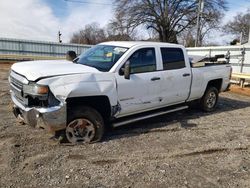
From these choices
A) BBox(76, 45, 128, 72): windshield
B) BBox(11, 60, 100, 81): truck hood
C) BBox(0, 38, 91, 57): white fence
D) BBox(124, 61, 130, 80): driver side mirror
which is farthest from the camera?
BBox(0, 38, 91, 57): white fence

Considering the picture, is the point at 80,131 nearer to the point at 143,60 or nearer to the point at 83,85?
the point at 83,85

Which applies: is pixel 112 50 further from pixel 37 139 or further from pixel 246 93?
pixel 246 93

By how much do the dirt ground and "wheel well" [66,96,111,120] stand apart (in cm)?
55

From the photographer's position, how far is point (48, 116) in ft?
14.3

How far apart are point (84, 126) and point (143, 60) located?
1.86 meters

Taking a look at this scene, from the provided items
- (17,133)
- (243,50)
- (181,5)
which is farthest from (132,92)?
(181,5)

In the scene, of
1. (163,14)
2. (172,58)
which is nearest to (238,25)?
(163,14)

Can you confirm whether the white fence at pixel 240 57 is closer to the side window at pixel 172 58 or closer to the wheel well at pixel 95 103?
the side window at pixel 172 58

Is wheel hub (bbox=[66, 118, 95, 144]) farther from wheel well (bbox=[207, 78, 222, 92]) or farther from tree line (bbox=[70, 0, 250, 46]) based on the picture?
tree line (bbox=[70, 0, 250, 46])

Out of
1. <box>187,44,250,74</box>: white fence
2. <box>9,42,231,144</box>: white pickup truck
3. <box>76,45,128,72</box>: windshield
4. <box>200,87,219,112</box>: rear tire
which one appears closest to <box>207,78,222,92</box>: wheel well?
<box>200,87,219,112</box>: rear tire

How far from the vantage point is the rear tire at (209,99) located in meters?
7.56

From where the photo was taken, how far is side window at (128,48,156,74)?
5.43 metres

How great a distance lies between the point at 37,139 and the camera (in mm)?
5082

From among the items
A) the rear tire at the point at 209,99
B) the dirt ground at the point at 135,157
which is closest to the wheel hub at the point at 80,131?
the dirt ground at the point at 135,157
